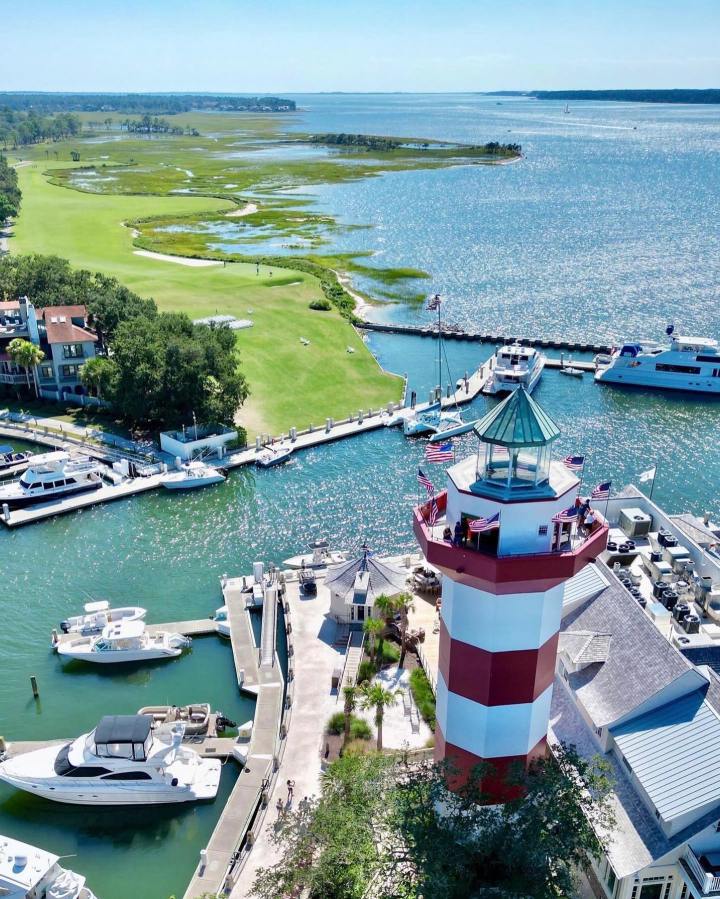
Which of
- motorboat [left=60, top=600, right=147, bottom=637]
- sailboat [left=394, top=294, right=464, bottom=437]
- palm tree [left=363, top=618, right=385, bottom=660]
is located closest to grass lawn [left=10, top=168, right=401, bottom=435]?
sailboat [left=394, top=294, right=464, bottom=437]

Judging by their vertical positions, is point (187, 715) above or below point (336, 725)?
below

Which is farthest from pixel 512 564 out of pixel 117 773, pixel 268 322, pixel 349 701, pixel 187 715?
pixel 268 322

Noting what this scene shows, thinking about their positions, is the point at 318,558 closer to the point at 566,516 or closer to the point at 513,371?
the point at 566,516

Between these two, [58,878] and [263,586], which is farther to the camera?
[263,586]

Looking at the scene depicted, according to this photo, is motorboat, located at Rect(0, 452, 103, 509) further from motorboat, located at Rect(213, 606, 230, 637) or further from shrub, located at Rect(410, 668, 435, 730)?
shrub, located at Rect(410, 668, 435, 730)

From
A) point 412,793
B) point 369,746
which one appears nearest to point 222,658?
point 369,746

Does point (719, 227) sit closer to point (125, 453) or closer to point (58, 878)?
point (125, 453)
